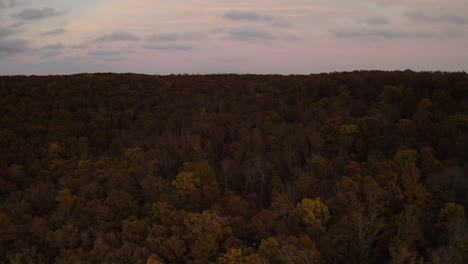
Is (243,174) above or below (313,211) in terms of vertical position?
above

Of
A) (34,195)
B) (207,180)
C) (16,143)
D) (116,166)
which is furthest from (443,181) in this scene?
(16,143)

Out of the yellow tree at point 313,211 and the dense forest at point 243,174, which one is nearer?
the dense forest at point 243,174

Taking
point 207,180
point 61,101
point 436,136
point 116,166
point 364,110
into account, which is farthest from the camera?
point 61,101

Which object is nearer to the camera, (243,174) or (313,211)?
(313,211)

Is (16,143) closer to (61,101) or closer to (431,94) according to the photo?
(61,101)

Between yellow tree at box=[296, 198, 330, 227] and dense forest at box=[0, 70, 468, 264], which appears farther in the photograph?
yellow tree at box=[296, 198, 330, 227]

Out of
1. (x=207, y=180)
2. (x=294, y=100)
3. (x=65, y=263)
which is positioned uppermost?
(x=294, y=100)

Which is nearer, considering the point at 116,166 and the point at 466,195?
the point at 466,195

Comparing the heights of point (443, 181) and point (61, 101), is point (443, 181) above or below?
below
